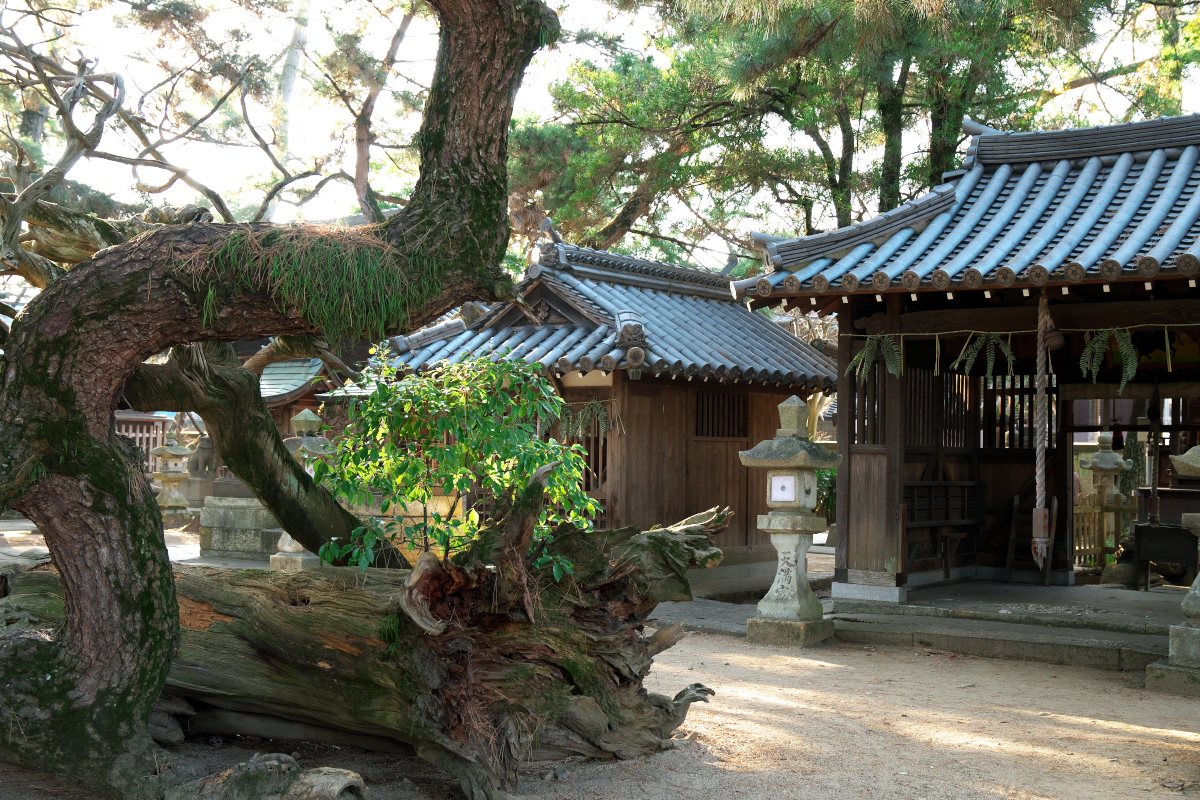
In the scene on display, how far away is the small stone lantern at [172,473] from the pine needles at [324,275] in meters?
15.4

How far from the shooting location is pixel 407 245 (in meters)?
4.05

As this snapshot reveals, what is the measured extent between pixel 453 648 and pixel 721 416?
31.3 ft

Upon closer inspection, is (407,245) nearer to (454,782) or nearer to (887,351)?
(454,782)

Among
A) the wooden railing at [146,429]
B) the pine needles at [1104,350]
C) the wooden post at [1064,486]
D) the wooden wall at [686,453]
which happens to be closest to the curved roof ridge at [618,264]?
the wooden wall at [686,453]

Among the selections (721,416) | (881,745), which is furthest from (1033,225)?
(721,416)

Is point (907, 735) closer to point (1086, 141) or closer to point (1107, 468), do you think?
point (1086, 141)

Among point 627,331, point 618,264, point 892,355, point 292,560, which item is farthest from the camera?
point 618,264

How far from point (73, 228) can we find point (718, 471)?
867 centimetres

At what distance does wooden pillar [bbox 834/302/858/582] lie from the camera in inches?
362

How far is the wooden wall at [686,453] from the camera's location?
464 inches

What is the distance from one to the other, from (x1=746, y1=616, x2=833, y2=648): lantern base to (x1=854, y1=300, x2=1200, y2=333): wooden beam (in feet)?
8.93

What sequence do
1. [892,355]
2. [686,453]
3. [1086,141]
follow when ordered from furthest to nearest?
[686,453] < [1086,141] < [892,355]

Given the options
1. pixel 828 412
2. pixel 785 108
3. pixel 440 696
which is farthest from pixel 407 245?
pixel 828 412

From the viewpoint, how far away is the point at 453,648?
4117 mm
